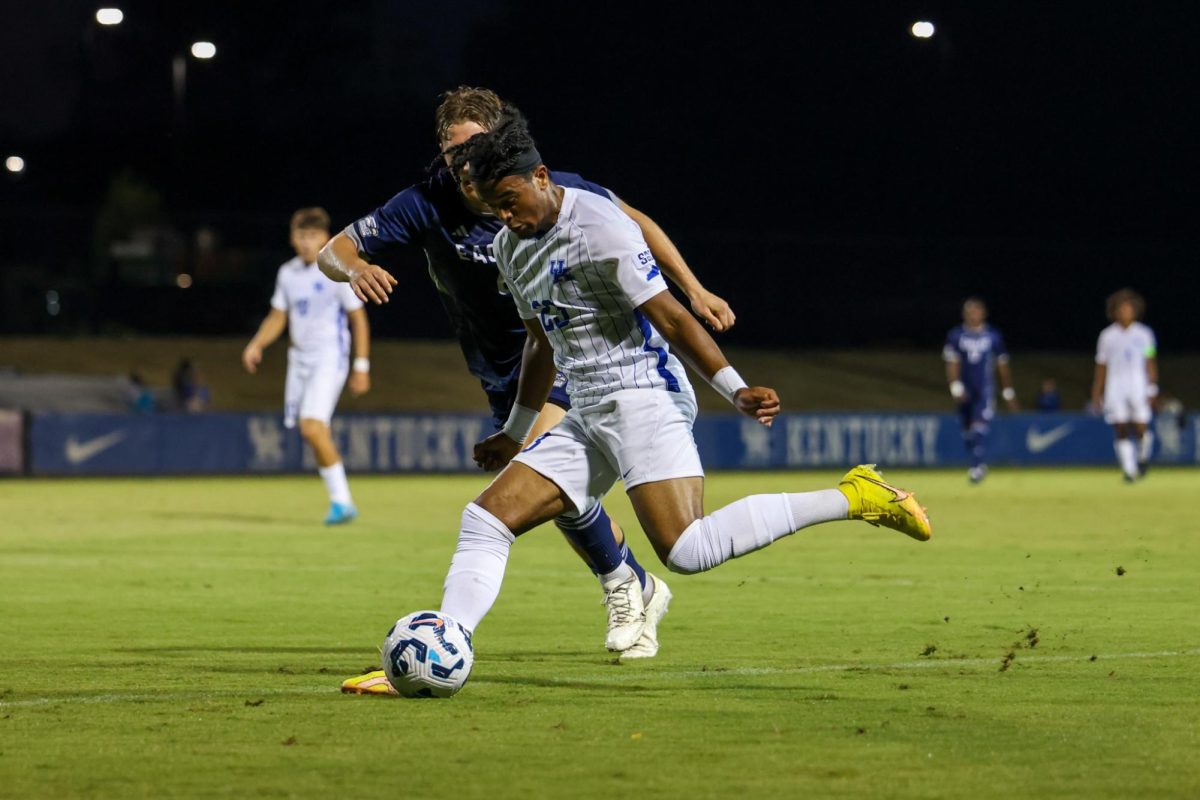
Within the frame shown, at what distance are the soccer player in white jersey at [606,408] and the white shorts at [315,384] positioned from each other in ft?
30.6

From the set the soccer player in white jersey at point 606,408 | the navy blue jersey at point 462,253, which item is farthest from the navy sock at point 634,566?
the soccer player in white jersey at point 606,408

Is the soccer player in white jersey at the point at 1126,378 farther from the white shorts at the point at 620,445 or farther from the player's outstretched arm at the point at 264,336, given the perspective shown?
the white shorts at the point at 620,445

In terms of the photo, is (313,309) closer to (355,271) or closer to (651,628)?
(651,628)

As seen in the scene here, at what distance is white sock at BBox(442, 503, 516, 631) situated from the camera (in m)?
6.52

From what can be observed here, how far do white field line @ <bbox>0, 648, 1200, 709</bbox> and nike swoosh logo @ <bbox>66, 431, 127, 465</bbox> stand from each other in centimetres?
2180

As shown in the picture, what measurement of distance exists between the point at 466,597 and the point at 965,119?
2054 inches

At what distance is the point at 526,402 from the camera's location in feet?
24.8

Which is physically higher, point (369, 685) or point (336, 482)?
point (336, 482)

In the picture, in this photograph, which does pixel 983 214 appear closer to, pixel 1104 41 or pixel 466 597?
pixel 1104 41

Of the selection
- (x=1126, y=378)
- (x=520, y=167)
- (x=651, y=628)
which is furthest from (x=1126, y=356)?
(x=520, y=167)

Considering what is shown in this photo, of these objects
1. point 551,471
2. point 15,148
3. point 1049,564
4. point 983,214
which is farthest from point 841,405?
point 551,471

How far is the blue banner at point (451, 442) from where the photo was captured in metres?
27.9

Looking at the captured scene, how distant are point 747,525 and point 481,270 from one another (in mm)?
2034

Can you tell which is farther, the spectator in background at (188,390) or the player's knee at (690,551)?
the spectator in background at (188,390)
